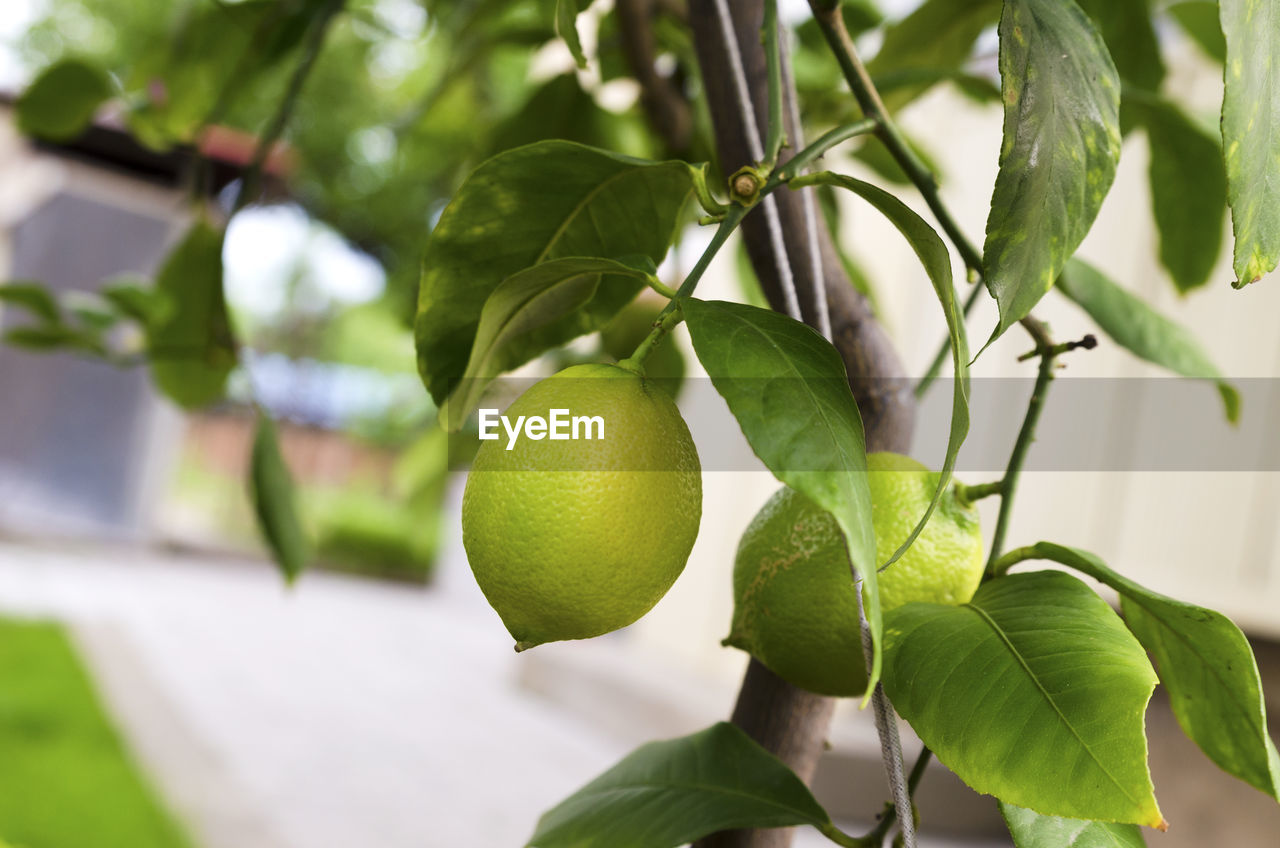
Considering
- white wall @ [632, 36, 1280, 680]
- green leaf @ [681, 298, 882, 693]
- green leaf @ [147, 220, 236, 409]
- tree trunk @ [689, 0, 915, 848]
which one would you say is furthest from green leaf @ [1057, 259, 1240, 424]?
white wall @ [632, 36, 1280, 680]

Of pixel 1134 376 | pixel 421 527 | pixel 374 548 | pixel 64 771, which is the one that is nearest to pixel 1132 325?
pixel 421 527

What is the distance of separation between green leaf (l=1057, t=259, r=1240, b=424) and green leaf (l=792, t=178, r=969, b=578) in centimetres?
17

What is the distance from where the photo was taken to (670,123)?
0.64 metres

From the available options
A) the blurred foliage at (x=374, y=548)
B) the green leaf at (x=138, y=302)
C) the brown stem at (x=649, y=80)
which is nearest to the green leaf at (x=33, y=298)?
the green leaf at (x=138, y=302)

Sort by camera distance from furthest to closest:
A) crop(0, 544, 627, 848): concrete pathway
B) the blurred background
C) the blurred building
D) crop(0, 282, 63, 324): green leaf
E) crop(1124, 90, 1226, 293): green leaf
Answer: the blurred building
crop(0, 544, 627, 848): concrete pathway
the blurred background
crop(0, 282, 63, 324): green leaf
crop(1124, 90, 1226, 293): green leaf

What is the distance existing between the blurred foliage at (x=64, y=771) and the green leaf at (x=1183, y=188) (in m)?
1.64

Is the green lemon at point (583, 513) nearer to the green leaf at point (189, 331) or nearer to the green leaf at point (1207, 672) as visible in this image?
the green leaf at point (1207, 672)

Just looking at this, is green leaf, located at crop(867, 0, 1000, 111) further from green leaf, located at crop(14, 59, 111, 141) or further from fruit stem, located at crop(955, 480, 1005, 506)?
green leaf, located at crop(14, 59, 111, 141)

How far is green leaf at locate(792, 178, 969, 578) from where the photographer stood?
8.4 inches

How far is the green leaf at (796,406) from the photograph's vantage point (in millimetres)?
198

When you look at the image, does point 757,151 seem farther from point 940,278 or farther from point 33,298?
point 33,298

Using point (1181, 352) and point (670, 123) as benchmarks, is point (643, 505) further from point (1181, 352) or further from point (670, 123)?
point (670, 123)

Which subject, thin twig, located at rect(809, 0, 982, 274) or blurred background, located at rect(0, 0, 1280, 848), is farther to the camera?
blurred background, located at rect(0, 0, 1280, 848)

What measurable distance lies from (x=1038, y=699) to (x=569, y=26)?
21 centimetres
